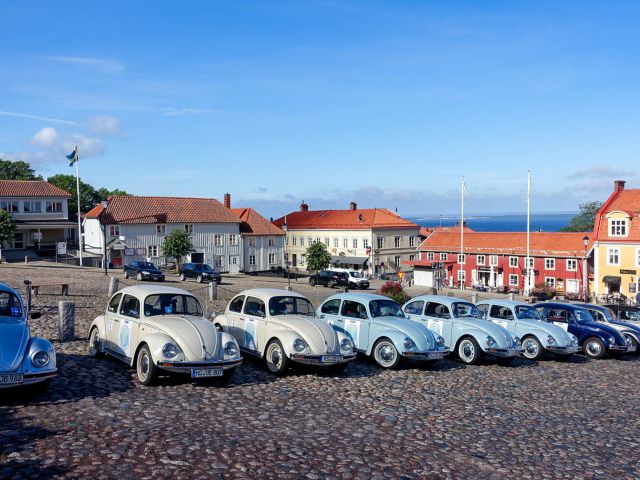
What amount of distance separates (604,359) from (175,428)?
48.4 feet

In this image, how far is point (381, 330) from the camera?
45.4 ft

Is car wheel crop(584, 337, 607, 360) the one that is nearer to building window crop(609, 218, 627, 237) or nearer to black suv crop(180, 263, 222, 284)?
black suv crop(180, 263, 222, 284)

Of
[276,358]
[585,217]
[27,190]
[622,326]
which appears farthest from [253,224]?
[585,217]

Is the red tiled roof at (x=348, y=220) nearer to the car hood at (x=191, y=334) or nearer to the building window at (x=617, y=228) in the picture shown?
the building window at (x=617, y=228)

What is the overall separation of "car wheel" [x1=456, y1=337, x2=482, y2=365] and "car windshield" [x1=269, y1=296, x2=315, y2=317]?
4.40 meters

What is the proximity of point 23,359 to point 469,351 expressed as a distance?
34.2ft

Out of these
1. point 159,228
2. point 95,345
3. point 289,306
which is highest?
point 159,228

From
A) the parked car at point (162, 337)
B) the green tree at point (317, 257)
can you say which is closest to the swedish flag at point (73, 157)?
the green tree at point (317, 257)

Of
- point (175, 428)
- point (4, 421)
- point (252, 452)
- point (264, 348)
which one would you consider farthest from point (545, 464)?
point (4, 421)

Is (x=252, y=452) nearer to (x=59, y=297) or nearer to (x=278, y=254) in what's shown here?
(x=59, y=297)

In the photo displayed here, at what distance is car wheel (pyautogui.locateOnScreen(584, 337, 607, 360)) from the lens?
1822 cm

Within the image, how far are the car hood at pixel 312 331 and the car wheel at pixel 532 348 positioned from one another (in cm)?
728

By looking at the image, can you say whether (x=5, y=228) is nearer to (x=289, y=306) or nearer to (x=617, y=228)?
(x=289, y=306)

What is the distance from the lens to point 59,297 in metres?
21.9
